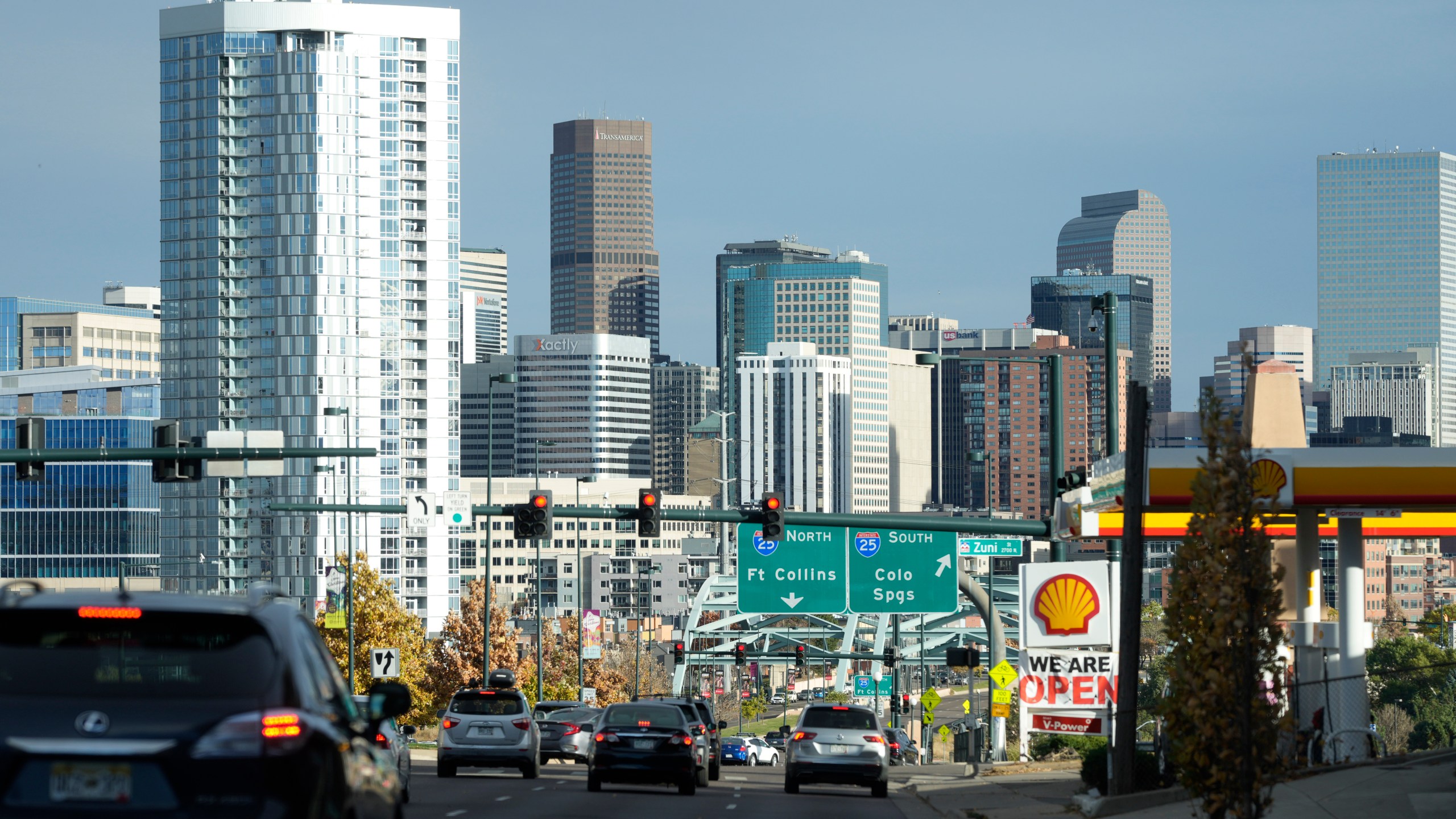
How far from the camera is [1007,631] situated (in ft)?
440

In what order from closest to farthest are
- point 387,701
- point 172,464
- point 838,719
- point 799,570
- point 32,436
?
1. point 387,701
2. point 838,719
3. point 32,436
4. point 172,464
5. point 799,570

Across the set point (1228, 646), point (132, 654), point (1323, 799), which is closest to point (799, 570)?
point (1323, 799)

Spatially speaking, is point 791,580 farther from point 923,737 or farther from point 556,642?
point 556,642

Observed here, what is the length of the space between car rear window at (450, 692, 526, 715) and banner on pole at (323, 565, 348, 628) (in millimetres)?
22498

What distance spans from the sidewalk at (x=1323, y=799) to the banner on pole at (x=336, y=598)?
1063 inches

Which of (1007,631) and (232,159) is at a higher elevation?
(232,159)

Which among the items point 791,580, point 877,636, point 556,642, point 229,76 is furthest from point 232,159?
point 791,580

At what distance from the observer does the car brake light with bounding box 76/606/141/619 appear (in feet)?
28.7

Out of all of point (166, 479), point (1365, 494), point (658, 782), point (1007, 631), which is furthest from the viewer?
point (1007, 631)

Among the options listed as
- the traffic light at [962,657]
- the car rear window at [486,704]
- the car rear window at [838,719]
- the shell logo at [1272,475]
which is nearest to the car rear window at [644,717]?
the car rear window at [486,704]

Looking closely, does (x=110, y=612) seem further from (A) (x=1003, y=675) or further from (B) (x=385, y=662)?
(B) (x=385, y=662)

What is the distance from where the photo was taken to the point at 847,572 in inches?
2141

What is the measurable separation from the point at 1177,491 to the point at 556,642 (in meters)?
108

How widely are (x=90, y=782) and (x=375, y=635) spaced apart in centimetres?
6057
